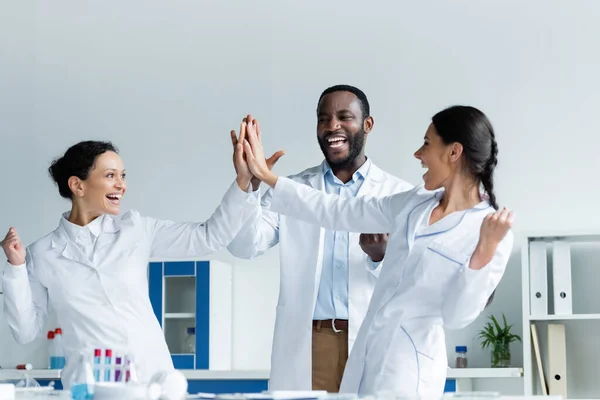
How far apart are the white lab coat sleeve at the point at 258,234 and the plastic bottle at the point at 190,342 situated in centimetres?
178

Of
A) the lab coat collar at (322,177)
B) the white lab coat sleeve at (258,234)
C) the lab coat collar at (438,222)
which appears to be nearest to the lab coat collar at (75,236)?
the white lab coat sleeve at (258,234)

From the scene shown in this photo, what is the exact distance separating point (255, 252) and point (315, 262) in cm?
24

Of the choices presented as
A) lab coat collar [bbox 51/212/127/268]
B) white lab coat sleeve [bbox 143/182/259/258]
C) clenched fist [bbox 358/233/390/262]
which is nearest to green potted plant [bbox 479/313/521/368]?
clenched fist [bbox 358/233/390/262]

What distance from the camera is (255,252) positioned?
3.47m

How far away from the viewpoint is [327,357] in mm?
3340

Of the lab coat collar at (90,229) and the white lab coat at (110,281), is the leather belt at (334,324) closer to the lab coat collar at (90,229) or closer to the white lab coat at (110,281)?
the white lab coat at (110,281)

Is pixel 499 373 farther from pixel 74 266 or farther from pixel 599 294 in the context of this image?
pixel 74 266

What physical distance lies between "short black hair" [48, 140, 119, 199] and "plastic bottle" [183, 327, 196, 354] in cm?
201

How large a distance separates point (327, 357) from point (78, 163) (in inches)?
Answer: 43.9

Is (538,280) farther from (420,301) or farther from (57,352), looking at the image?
(57,352)

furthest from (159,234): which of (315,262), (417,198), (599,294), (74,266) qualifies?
(599,294)

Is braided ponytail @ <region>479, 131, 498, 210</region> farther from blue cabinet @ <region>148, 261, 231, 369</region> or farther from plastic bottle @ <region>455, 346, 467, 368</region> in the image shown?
blue cabinet @ <region>148, 261, 231, 369</region>

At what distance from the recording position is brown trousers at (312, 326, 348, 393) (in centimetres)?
333

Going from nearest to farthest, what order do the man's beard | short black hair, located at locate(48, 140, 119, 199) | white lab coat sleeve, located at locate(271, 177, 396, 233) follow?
white lab coat sleeve, located at locate(271, 177, 396, 233), short black hair, located at locate(48, 140, 119, 199), the man's beard
